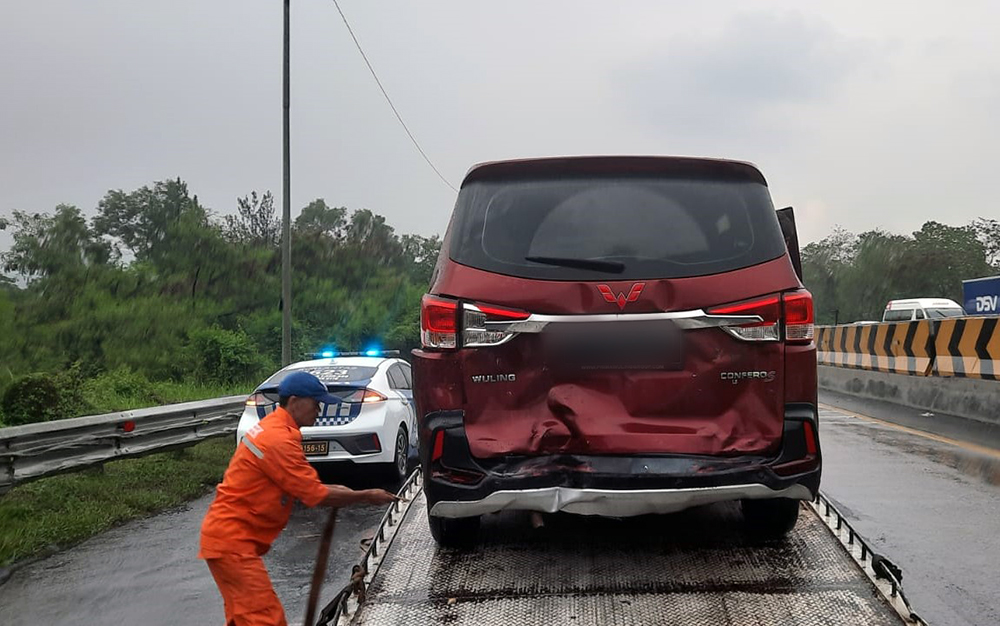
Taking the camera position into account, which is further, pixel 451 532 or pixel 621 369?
pixel 451 532

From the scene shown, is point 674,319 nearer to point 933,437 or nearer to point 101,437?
point 101,437

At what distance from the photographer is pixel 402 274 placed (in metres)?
31.7

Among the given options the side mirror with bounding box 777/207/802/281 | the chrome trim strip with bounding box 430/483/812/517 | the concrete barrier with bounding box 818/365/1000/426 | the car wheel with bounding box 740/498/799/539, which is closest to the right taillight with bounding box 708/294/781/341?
the chrome trim strip with bounding box 430/483/812/517

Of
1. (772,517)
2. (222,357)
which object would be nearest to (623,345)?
(772,517)

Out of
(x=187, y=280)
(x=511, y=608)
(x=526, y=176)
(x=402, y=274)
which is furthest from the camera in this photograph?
(x=402, y=274)

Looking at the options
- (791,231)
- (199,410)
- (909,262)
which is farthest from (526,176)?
(909,262)

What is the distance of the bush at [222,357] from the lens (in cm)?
2291

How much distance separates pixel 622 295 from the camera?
12.4 feet

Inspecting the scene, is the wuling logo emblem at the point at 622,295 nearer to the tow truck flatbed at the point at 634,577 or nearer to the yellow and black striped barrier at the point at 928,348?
the tow truck flatbed at the point at 634,577

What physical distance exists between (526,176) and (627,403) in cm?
111

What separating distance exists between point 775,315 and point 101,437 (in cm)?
716

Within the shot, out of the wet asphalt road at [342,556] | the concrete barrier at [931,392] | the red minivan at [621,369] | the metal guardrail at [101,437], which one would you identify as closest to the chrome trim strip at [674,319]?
the red minivan at [621,369]

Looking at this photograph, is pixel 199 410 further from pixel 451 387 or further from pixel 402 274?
pixel 402 274

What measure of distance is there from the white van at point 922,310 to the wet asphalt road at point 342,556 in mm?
19625
